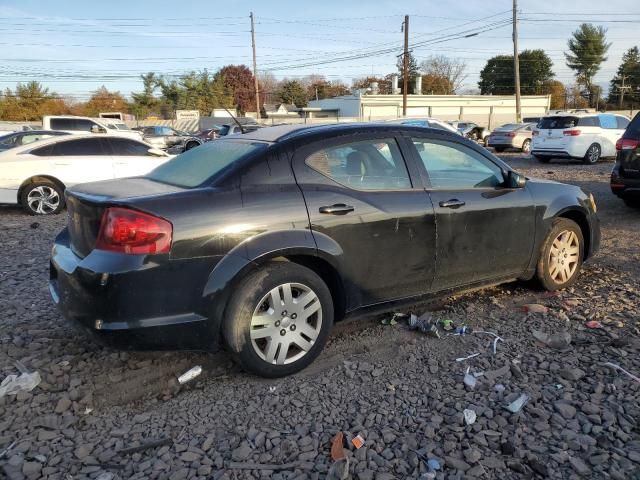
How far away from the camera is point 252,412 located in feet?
9.69

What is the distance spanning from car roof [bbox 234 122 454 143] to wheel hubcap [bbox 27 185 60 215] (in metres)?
6.89

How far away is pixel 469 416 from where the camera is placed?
284 cm

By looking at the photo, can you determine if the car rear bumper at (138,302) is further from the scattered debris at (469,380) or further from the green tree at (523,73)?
the green tree at (523,73)

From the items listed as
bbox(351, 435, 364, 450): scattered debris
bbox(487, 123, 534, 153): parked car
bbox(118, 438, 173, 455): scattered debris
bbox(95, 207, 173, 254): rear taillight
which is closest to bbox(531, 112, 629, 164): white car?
bbox(487, 123, 534, 153): parked car

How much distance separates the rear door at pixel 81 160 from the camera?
9.47m

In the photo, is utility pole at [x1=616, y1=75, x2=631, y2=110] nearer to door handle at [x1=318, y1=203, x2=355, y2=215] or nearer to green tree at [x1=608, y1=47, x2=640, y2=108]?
green tree at [x1=608, y1=47, x2=640, y2=108]

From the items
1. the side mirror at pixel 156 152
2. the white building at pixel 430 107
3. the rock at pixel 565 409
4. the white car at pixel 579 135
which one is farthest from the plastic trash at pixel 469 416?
the white building at pixel 430 107

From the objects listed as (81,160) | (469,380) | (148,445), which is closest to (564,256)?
(469,380)

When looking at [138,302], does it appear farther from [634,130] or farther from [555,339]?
[634,130]

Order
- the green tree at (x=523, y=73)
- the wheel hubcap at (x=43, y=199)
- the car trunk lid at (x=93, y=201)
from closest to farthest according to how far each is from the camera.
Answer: the car trunk lid at (x=93, y=201) < the wheel hubcap at (x=43, y=199) < the green tree at (x=523, y=73)

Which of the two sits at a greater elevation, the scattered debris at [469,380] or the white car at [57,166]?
the white car at [57,166]

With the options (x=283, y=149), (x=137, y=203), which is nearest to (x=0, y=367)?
(x=137, y=203)

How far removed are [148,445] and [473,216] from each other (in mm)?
2757

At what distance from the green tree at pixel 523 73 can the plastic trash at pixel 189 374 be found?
261ft
